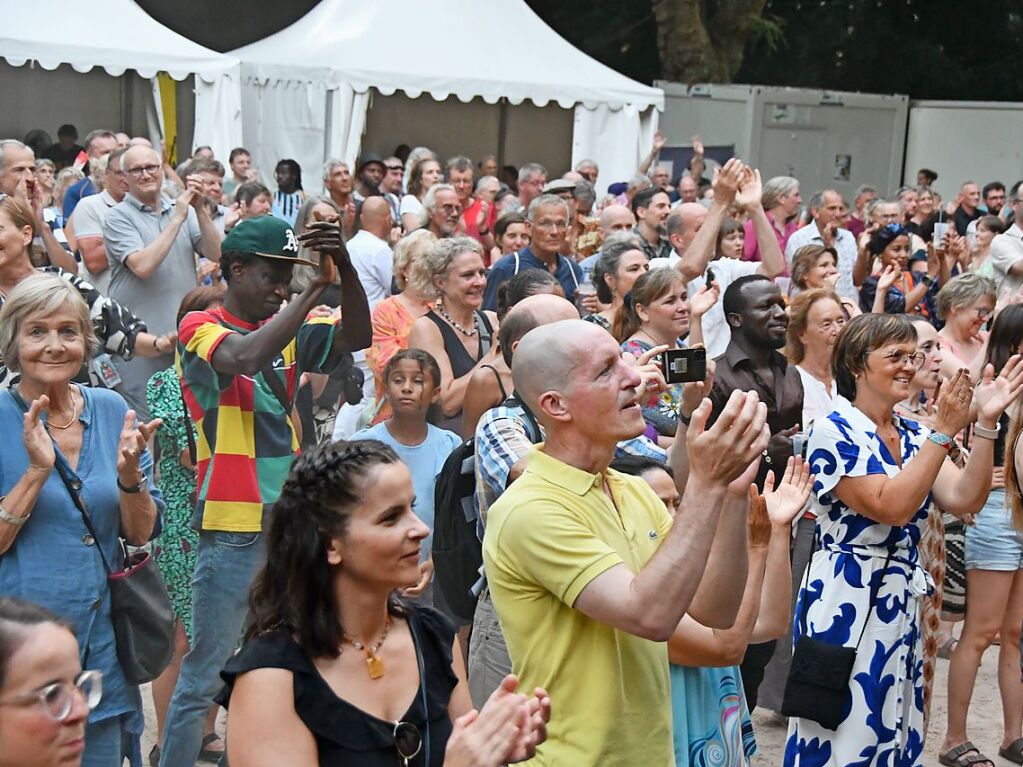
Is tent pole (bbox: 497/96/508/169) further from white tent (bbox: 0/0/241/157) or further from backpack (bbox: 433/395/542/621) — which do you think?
backpack (bbox: 433/395/542/621)

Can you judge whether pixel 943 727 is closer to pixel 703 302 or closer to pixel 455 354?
pixel 703 302

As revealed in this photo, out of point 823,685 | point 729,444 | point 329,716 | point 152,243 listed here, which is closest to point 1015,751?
point 823,685

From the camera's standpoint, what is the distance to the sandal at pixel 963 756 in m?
6.07

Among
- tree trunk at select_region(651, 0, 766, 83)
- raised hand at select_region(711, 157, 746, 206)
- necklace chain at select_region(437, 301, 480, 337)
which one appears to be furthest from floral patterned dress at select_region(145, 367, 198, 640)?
tree trunk at select_region(651, 0, 766, 83)

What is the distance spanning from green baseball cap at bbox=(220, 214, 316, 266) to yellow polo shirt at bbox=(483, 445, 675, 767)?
7.02ft

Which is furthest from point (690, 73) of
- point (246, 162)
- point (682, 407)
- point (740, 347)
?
point (682, 407)

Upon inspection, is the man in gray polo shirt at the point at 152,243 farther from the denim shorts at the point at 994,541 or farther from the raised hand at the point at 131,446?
the denim shorts at the point at 994,541

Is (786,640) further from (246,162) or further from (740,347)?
(246,162)

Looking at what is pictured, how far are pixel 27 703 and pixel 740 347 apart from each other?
4485 millimetres

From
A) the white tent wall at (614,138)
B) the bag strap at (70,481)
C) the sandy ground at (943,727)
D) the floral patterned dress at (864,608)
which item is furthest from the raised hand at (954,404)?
the white tent wall at (614,138)

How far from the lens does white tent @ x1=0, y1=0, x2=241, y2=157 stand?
49.6 feet

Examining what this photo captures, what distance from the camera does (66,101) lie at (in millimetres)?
19531

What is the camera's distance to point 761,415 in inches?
112

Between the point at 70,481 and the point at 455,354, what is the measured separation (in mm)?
2632
